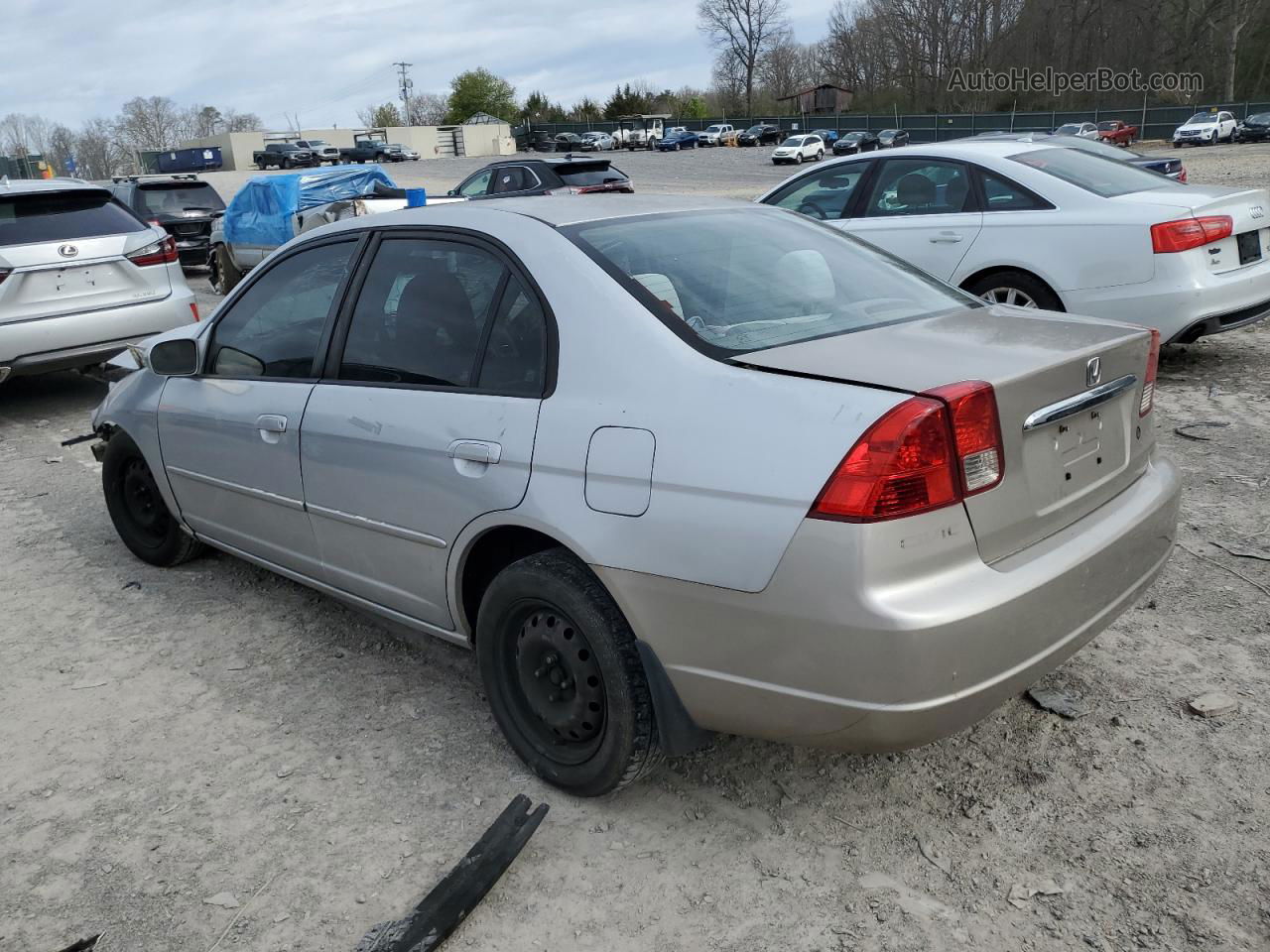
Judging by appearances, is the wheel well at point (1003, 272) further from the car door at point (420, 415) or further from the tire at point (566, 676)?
the tire at point (566, 676)

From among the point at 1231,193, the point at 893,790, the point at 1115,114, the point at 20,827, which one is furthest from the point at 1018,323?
the point at 1115,114

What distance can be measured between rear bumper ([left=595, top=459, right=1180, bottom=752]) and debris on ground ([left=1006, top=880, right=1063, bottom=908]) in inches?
16.5

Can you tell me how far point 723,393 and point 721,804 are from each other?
1181 millimetres

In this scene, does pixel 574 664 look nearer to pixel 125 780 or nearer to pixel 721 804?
pixel 721 804

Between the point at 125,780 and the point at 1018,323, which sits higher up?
the point at 1018,323

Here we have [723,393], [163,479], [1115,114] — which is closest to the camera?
[723,393]

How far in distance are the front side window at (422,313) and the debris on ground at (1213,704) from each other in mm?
2354

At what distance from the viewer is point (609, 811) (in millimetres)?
2893

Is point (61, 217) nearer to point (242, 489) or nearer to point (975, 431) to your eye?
point (242, 489)

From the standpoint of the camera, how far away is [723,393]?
8.00 ft

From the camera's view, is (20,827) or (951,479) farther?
(20,827)

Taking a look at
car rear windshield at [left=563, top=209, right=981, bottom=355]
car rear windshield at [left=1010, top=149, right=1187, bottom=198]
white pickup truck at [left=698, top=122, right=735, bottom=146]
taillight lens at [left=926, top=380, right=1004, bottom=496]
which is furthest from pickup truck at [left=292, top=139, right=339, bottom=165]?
taillight lens at [left=926, top=380, right=1004, bottom=496]

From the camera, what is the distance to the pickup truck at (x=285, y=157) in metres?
68.2

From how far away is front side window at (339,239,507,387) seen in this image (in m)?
3.09
